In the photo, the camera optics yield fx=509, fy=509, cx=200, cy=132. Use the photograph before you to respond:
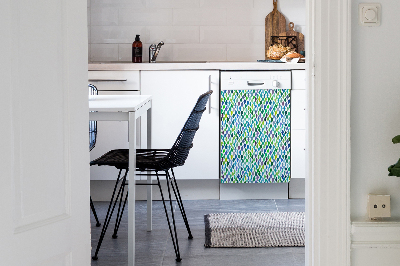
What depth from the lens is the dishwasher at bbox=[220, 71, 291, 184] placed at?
3.88 meters

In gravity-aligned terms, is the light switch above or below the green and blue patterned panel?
above

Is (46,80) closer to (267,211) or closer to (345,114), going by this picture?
(345,114)

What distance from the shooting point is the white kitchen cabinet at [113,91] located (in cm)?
390

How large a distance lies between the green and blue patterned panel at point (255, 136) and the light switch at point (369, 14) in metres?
2.15

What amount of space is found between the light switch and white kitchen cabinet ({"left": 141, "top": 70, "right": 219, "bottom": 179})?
222 centimetres

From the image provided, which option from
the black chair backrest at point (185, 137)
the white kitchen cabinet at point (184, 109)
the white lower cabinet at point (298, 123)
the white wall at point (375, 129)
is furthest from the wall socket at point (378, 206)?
the white kitchen cabinet at point (184, 109)

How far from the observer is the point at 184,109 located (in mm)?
3930

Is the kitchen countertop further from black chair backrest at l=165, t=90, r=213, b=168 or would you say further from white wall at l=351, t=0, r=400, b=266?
white wall at l=351, t=0, r=400, b=266

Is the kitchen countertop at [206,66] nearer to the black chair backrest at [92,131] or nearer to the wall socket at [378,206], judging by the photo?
the black chair backrest at [92,131]

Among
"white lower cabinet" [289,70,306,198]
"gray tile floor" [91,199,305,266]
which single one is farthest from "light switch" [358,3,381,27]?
"white lower cabinet" [289,70,306,198]

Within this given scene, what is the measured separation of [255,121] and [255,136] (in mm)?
115

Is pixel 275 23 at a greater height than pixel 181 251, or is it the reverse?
pixel 275 23

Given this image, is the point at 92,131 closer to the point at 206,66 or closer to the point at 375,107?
the point at 206,66

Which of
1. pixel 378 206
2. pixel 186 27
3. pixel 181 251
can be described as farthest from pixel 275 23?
pixel 378 206
